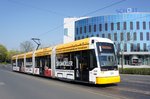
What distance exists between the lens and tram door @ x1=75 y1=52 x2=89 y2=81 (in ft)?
59.7

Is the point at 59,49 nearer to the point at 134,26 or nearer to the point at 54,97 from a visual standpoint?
the point at 54,97

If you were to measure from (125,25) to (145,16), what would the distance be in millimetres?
6508

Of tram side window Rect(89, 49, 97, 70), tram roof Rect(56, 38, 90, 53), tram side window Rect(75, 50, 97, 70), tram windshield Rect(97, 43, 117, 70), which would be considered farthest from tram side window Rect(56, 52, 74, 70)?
tram windshield Rect(97, 43, 117, 70)

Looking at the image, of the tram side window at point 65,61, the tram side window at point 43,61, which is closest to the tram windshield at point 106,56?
the tram side window at point 65,61

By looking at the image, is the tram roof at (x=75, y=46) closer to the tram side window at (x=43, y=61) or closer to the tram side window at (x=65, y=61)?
the tram side window at (x=65, y=61)

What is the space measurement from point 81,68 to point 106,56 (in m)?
2.25

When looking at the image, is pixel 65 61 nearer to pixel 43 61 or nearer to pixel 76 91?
pixel 76 91

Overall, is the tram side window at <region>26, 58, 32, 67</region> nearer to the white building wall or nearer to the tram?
the tram

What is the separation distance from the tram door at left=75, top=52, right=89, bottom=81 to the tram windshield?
4.28 ft

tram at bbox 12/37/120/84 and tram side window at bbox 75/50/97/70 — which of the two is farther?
tram side window at bbox 75/50/97/70

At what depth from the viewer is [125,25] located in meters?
81.6

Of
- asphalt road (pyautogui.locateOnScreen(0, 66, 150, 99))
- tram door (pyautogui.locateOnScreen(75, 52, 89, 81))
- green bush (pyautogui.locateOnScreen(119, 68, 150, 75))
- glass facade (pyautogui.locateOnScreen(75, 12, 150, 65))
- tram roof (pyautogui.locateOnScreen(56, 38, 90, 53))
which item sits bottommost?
asphalt road (pyautogui.locateOnScreen(0, 66, 150, 99))

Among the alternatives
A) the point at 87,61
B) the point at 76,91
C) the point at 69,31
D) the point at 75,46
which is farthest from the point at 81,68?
the point at 69,31

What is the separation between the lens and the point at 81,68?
18953 mm
